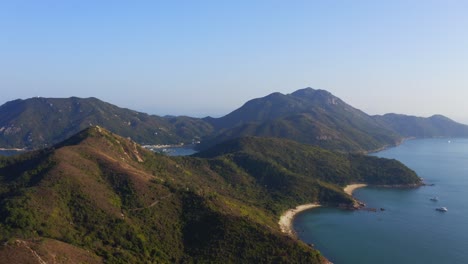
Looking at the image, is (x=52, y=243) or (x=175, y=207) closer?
(x=52, y=243)

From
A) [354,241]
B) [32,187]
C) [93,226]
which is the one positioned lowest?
[354,241]

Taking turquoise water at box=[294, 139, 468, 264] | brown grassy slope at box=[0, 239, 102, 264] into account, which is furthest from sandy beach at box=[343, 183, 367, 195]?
brown grassy slope at box=[0, 239, 102, 264]

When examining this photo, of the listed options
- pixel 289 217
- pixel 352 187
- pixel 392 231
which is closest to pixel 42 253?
pixel 289 217

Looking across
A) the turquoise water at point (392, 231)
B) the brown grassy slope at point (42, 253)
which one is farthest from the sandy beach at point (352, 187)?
the brown grassy slope at point (42, 253)

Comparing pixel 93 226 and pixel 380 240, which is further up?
pixel 93 226

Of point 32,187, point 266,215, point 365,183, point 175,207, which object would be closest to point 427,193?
point 365,183

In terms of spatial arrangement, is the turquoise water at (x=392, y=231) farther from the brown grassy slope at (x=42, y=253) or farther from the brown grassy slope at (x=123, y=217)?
the brown grassy slope at (x=42, y=253)

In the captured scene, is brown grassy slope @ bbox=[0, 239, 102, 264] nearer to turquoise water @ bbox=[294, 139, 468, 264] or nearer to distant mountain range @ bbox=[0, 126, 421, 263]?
distant mountain range @ bbox=[0, 126, 421, 263]

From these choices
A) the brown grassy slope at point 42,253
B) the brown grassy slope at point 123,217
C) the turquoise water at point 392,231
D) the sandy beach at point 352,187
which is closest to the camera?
the brown grassy slope at point 42,253

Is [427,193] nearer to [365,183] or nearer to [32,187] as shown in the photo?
[365,183]
